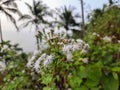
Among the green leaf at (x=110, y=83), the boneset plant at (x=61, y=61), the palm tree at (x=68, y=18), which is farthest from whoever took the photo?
the palm tree at (x=68, y=18)

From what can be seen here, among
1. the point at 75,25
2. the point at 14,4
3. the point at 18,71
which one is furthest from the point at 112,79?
the point at 75,25

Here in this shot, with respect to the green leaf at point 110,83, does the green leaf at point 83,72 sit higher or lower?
higher

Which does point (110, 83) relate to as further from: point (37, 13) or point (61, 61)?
point (37, 13)

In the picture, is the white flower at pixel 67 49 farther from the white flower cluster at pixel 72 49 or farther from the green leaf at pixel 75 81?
the green leaf at pixel 75 81

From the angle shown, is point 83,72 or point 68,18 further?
point 68,18

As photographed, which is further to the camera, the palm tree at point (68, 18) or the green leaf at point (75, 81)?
the palm tree at point (68, 18)

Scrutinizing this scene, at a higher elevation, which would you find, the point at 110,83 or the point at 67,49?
the point at 67,49

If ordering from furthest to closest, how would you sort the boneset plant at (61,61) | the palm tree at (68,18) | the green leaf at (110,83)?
the palm tree at (68,18), the boneset plant at (61,61), the green leaf at (110,83)

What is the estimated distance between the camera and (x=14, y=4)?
1571 inches

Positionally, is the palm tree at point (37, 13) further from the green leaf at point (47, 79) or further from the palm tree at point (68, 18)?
the green leaf at point (47, 79)

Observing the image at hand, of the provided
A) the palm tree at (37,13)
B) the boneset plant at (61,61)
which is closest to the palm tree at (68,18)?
the palm tree at (37,13)

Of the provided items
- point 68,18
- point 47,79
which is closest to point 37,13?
point 68,18

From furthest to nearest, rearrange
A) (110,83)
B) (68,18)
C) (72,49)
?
(68,18)
(72,49)
(110,83)

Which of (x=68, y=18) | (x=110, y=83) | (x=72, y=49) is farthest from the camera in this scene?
(x=68, y=18)
